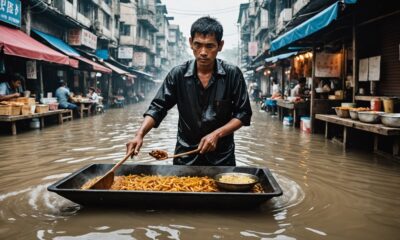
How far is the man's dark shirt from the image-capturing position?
351 centimetres

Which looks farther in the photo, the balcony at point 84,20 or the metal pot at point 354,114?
the balcony at point 84,20

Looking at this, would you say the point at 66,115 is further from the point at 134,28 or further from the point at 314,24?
the point at 134,28

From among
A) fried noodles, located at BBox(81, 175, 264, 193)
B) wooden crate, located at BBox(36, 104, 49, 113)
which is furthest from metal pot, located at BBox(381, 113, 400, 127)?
wooden crate, located at BBox(36, 104, 49, 113)

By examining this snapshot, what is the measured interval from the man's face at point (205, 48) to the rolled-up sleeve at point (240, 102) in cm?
35

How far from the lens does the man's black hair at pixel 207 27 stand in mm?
3291

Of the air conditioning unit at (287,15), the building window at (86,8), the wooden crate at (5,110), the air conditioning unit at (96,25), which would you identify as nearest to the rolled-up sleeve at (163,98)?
the wooden crate at (5,110)

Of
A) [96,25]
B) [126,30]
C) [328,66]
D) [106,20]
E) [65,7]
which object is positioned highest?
[126,30]

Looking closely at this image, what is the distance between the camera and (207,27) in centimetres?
329

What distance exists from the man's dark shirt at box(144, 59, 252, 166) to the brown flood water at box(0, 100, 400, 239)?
80 cm

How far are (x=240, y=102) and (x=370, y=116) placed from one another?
4.64m

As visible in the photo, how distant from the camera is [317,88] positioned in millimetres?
11625

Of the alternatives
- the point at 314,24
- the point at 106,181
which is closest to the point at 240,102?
the point at 106,181

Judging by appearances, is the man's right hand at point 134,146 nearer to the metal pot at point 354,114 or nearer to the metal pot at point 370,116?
the metal pot at point 370,116

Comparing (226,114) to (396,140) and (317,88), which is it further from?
(317,88)
